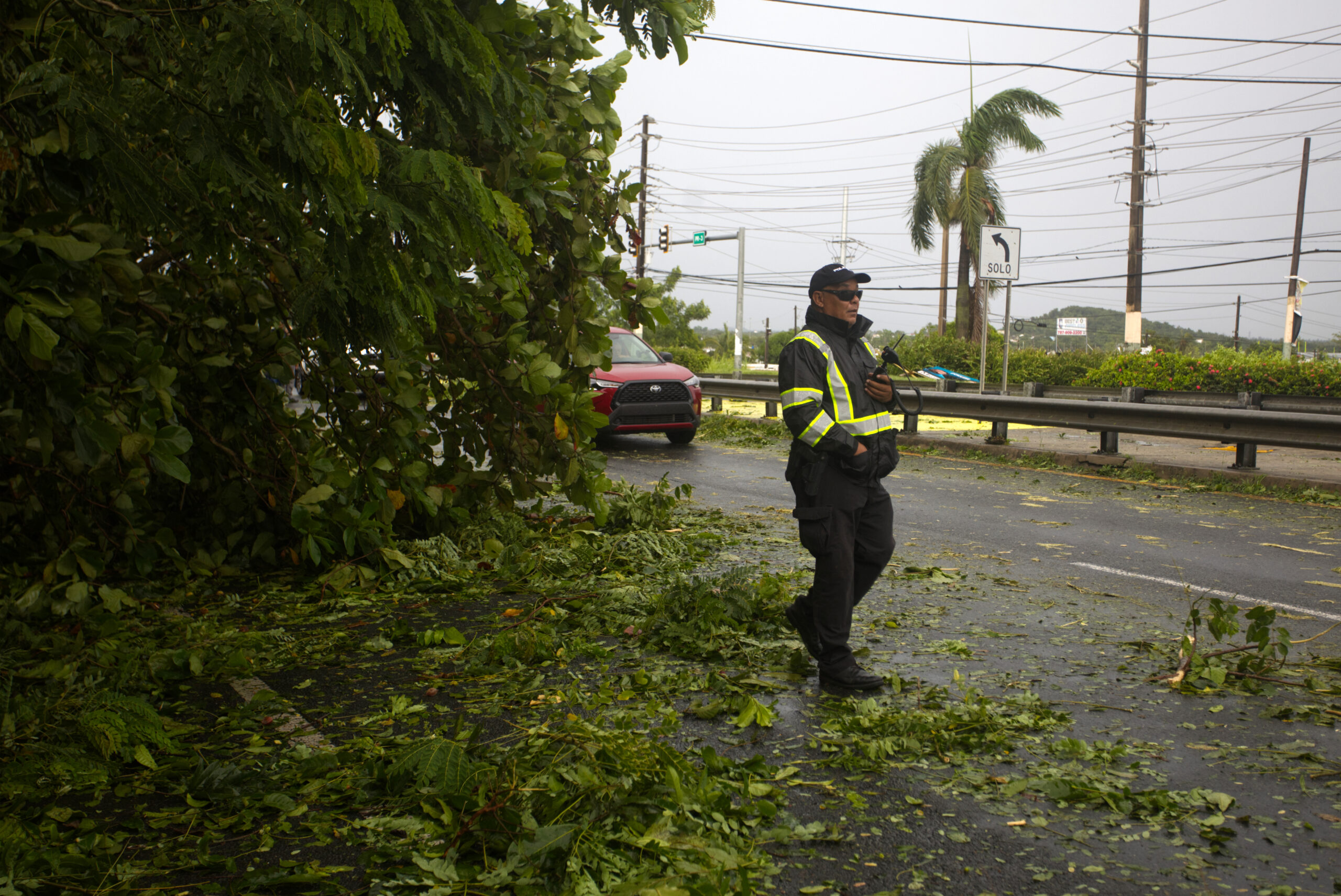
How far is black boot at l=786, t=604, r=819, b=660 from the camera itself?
14.7 feet

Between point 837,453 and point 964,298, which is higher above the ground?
point 964,298

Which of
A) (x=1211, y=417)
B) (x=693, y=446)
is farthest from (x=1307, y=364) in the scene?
(x=693, y=446)

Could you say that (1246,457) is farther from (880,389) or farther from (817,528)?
(817,528)

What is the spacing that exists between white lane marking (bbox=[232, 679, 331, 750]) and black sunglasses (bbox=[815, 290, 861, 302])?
290 centimetres

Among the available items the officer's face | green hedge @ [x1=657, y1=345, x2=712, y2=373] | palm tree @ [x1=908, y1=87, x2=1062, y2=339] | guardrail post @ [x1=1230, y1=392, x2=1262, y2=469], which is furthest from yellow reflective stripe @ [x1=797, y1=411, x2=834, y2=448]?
green hedge @ [x1=657, y1=345, x2=712, y2=373]

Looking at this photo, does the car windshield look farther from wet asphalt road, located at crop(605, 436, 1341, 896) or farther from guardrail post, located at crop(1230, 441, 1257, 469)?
guardrail post, located at crop(1230, 441, 1257, 469)

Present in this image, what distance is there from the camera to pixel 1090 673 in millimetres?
4543

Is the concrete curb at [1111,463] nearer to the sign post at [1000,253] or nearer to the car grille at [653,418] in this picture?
the sign post at [1000,253]

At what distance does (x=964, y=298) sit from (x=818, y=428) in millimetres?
36685

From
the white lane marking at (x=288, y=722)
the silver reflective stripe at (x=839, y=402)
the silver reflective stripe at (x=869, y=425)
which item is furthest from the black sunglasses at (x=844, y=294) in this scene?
the white lane marking at (x=288, y=722)

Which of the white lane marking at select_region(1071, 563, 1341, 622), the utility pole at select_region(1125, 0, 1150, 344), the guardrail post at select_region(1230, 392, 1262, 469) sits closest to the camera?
the white lane marking at select_region(1071, 563, 1341, 622)

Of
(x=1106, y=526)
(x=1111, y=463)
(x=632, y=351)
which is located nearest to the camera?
(x=1106, y=526)

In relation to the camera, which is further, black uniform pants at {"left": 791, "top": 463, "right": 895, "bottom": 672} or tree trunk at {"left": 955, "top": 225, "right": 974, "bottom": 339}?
tree trunk at {"left": 955, "top": 225, "right": 974, "bottom": 339}

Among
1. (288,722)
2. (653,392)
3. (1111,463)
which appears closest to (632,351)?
(653,392)
